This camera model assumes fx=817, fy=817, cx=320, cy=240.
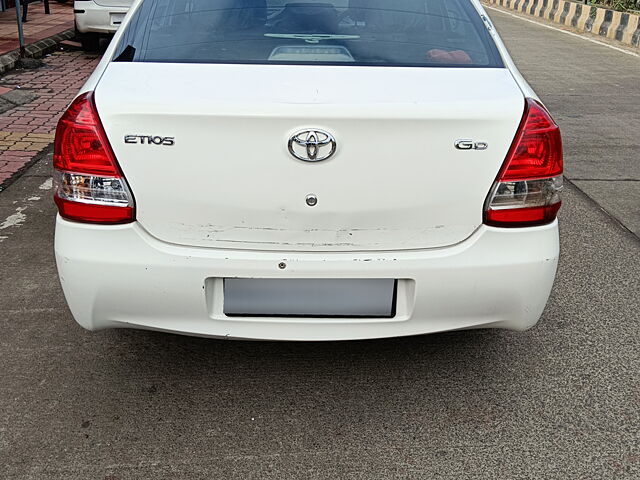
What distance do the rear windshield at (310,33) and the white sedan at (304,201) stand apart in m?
0.17

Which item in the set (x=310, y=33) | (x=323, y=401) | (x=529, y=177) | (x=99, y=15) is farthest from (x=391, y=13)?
(x=99, y=15)

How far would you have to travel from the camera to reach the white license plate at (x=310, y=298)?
262 cm

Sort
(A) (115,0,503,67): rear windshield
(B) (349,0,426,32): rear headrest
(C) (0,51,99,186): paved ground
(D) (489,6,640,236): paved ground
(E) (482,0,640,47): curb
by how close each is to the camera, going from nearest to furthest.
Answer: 1. (A) (115,0,503,67): rear windshield
2. (B) (349,0,426,32): rear headrest
3. (D) (489,6,640,236): paved ground
4. (C) (0,51,99,186): paved ground
5. (E) (482,0,640,47): curb

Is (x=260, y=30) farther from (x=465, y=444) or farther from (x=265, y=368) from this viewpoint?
(x=465, y=444)

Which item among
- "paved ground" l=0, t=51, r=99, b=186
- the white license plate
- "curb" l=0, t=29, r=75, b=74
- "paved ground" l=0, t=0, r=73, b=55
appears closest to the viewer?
the white license plate

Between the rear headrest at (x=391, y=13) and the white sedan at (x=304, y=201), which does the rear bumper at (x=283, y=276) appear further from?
the rear headrest at (x=391, y=13)

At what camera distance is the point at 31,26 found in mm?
13422

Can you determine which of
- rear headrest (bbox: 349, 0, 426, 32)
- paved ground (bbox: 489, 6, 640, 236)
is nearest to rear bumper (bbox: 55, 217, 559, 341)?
rear headrest (bbox: 349, 0, 426, 32)

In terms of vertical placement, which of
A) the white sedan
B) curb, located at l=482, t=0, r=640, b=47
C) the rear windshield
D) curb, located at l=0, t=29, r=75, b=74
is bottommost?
curb, located at l=482, t=0, r=640, b=47

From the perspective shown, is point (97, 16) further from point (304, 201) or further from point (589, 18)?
point (589, 18)

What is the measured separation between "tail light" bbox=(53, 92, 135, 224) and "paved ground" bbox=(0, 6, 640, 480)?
29.3 inches

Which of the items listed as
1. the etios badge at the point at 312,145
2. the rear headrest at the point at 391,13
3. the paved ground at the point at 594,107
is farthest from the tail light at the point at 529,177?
the paved ground at the point at 594,107

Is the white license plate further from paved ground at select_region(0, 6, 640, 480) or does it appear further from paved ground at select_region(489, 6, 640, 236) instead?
paved ground at select_region(489, 6, 640, 236)

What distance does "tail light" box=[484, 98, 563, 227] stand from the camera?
8.65ft
